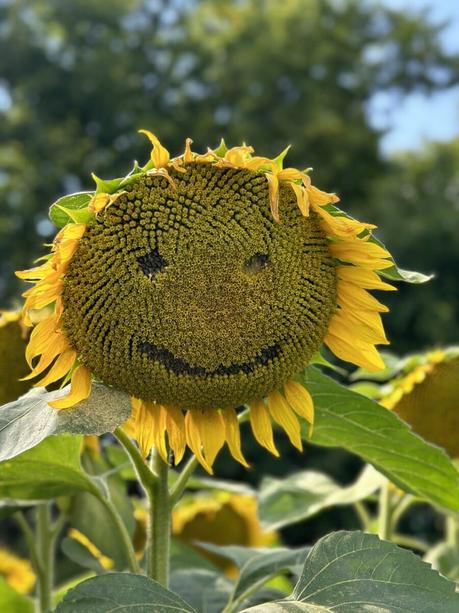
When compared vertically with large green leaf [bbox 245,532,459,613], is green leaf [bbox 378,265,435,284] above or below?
above

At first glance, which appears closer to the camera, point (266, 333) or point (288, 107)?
point (266, 333)

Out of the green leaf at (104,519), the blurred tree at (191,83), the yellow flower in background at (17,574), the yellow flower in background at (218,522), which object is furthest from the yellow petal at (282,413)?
the blurred tree at (191,83)

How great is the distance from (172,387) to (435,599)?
34cm

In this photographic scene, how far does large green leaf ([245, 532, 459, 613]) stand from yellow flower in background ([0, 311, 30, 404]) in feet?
1.71

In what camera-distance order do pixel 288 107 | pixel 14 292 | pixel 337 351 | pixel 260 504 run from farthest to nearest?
1. pixel 288 107
2. pixel 14 292
3. pixel 260 504
4. pixel 337 351

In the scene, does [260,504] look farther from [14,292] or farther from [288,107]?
[288,107]

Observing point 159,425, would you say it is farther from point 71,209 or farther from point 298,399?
point 71,209

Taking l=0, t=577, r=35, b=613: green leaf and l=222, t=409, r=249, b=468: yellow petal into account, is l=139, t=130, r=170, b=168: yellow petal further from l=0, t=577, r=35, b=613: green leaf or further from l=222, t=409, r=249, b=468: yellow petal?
l=0, t=577, r=35, b=613: green leaf

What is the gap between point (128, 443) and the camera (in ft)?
3.64

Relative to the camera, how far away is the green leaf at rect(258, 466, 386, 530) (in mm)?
1648

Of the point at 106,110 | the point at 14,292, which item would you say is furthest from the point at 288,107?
the point at 14,292

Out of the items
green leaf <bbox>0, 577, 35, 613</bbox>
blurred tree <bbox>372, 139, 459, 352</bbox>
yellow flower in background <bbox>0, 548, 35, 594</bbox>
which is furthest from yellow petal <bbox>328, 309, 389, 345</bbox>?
blurred tree <bbox>372, 139, 459, 352</bbox>

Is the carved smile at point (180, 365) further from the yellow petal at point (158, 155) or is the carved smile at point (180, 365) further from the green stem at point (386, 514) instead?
the green stem at point (386, 514)

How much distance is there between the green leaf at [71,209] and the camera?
Result: 1.03m
